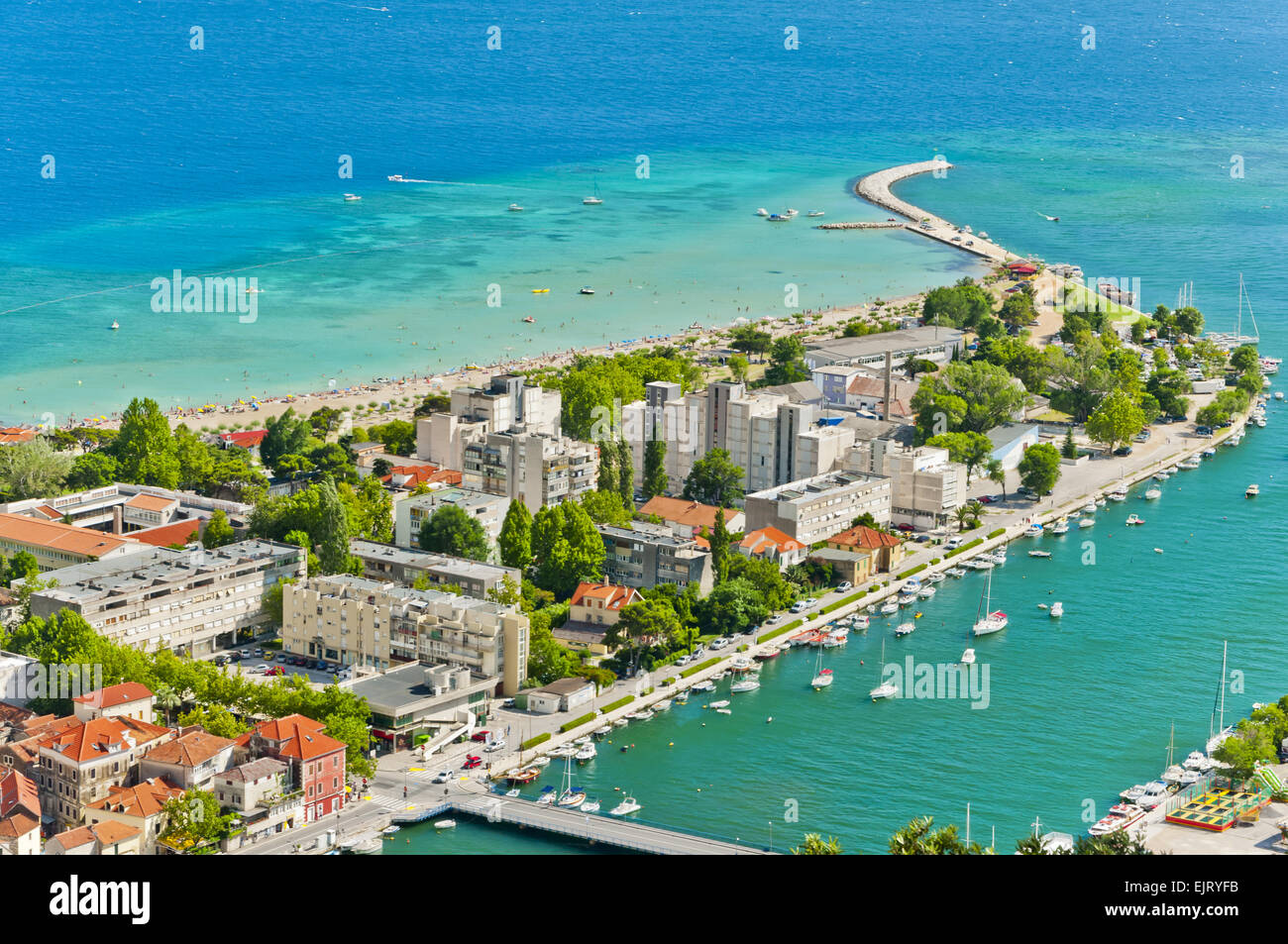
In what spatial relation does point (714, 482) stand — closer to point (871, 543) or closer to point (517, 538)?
point (871, 543)

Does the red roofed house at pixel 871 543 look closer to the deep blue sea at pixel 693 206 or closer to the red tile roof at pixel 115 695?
the deep blue sea at pixel 693 206

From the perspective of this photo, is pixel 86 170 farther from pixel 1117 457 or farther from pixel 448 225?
pixel 1117 457

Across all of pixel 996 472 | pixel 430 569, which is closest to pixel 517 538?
pixel 430 569

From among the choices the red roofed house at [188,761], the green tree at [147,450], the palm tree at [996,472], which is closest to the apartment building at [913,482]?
the palm tree at [996,472]

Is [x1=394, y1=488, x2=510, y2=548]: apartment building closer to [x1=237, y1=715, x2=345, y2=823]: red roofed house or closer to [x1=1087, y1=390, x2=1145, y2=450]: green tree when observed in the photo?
[x1=237, y1=715, x2=345, y2=823]: red roofed house

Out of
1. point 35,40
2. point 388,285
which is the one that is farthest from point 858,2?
point 388,285
